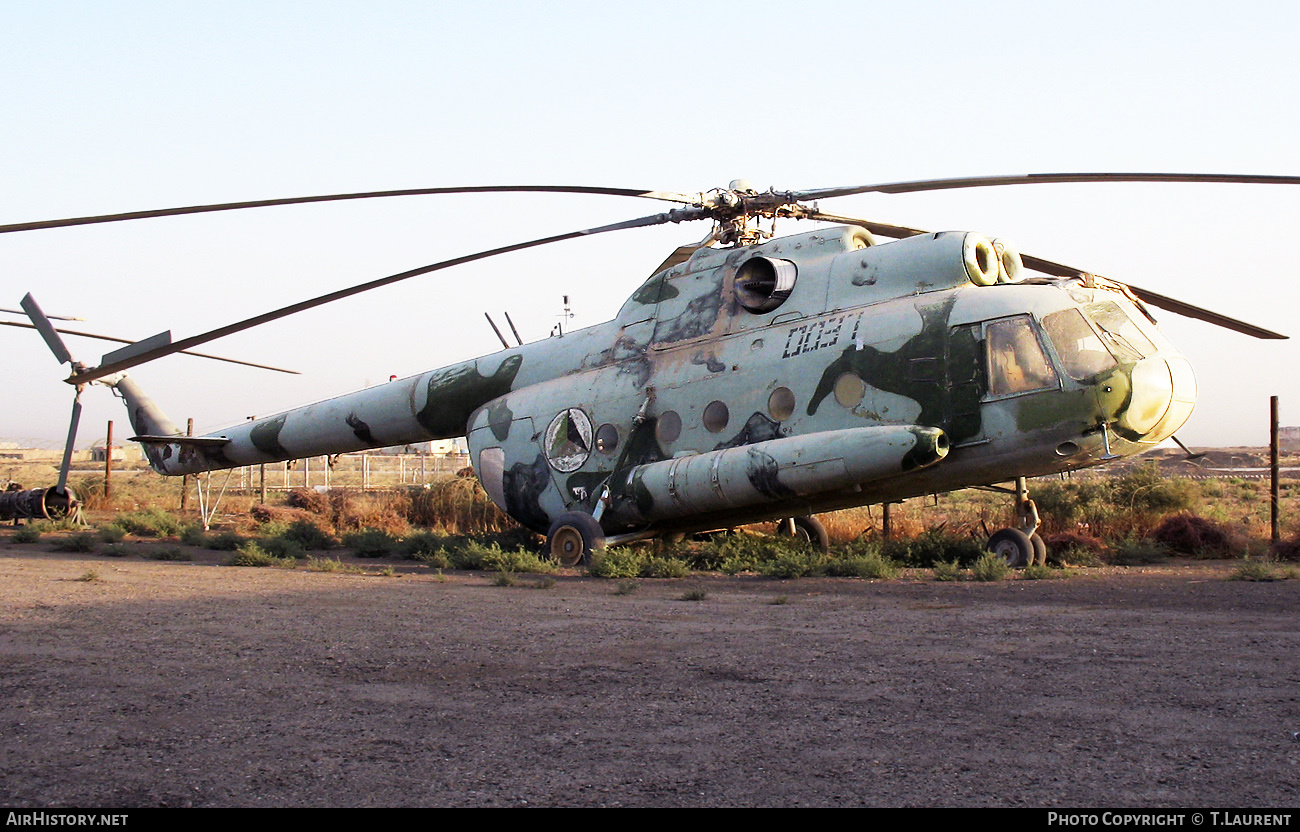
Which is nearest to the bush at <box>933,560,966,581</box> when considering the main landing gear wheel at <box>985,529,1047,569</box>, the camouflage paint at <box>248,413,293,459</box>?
the main landing gear wheel at <box>985,529,1047,569</box>

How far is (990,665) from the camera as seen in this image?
6121mm

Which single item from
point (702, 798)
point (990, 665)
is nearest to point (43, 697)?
point (702, 798)

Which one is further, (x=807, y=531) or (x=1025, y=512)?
(x=807, y=531)

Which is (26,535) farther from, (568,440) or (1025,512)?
(1025,512)

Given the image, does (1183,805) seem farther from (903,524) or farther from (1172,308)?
(903,524)

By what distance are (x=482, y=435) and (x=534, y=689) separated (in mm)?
10042

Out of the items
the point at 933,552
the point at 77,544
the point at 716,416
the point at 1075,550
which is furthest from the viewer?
the point at 77,544

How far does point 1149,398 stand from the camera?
10836 millimetres

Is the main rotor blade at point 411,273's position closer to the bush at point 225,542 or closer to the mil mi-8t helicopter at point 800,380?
the mil mi-8t helicopter at point 800,380

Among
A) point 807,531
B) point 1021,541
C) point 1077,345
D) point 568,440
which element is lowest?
point 807,531

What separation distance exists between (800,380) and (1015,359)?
2.48m

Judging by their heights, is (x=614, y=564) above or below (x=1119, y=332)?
below

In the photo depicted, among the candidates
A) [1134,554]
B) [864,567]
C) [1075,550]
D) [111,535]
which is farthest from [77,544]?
[1134,554]

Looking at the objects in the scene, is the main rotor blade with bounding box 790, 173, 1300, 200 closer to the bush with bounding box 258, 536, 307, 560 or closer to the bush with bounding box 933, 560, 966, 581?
the bush with bounding box 933, 560, 966, 581
